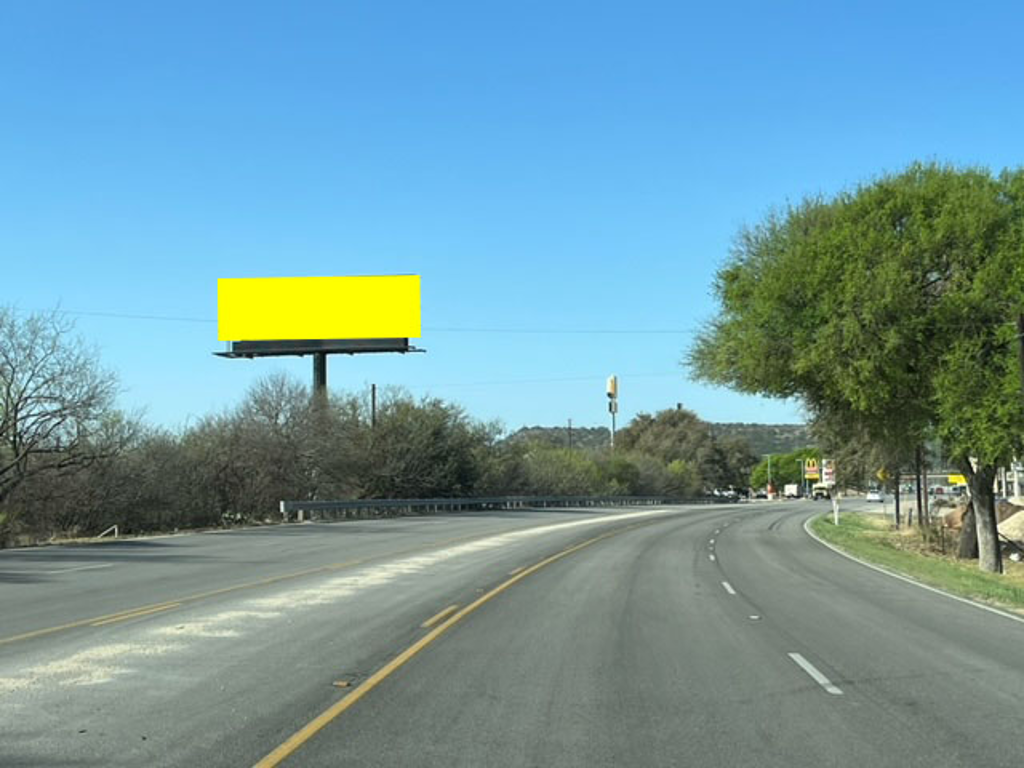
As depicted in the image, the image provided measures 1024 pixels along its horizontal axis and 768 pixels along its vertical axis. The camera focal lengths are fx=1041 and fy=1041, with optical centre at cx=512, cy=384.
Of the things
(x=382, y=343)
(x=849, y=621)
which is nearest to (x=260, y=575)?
(x=849, y=621)

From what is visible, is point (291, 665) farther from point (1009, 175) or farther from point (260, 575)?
point (1009, 175)

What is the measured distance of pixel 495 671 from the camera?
10.1 meters

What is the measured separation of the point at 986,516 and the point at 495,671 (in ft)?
81.5

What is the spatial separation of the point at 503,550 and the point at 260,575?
966 centimetres

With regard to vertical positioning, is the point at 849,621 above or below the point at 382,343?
below

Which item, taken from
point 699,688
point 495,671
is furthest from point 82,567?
point 699,688

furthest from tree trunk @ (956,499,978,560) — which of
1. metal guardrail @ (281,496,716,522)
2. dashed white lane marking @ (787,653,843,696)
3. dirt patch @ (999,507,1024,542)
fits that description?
dashed white lane marking @ (787,653,843,696)

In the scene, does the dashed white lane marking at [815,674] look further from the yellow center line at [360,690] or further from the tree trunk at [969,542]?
the tree trunk at [969,542]

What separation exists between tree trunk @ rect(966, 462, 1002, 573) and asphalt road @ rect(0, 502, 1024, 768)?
11.0 meters

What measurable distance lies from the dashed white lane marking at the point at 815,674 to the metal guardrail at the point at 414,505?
38833 mm

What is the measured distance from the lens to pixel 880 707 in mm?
8539

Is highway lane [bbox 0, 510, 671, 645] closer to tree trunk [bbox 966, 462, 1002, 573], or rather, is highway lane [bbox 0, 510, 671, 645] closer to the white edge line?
the white edge line

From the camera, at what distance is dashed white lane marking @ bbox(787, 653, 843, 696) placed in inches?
367

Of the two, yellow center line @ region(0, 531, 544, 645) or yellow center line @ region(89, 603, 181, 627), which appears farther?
yellow center line @ region(89, 603, 181, 627)
